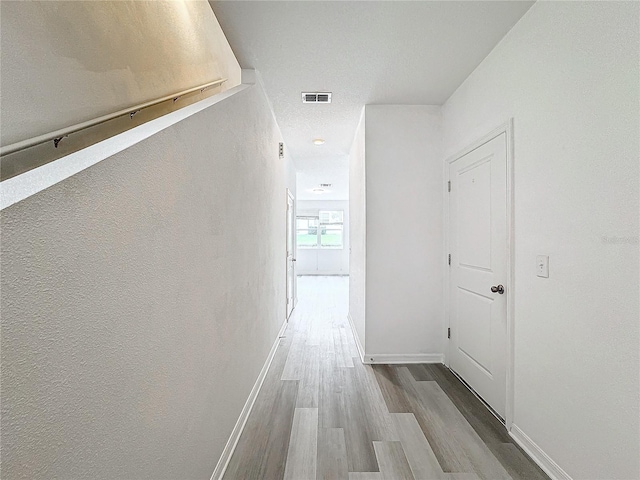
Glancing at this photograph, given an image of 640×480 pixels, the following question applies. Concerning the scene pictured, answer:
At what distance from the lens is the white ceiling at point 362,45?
197cm

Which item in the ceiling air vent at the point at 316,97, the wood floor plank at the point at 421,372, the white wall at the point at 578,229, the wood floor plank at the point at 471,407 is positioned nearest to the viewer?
the white wall at the point at 578,229

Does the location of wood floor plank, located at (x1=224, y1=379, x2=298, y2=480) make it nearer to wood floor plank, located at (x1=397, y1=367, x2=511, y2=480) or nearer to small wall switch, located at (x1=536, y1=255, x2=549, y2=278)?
wood floor plank, located at (x1=397, y1=367, x2=511, y2=480)

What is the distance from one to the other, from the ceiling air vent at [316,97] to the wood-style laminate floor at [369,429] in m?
2.49

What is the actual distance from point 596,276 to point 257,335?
7.01ft

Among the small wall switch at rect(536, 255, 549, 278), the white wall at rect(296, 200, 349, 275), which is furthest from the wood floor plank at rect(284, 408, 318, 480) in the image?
the white wall at rect(296, 200, 349, 275)

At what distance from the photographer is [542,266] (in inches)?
72.1

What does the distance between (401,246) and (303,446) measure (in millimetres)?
1990

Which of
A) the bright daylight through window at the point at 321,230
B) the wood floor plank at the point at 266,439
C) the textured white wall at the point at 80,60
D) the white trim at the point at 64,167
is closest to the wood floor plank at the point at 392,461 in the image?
the wood floor plank at the point at 266,439

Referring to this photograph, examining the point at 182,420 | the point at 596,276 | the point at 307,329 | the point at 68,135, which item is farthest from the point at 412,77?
the point at 307,329

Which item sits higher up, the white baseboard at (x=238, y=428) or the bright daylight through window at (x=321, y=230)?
the bright daylight through window at (x=321, y=230)

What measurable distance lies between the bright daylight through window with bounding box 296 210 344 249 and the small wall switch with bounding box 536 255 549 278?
33.0ft

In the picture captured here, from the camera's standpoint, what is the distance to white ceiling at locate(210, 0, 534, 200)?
77.4 inches

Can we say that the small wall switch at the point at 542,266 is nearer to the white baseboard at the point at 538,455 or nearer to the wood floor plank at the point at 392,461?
the white baseboard at the point at 538,455

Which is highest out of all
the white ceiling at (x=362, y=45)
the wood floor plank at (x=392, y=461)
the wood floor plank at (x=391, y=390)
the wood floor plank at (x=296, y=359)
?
the white ceiling at (x=362, y=45)
